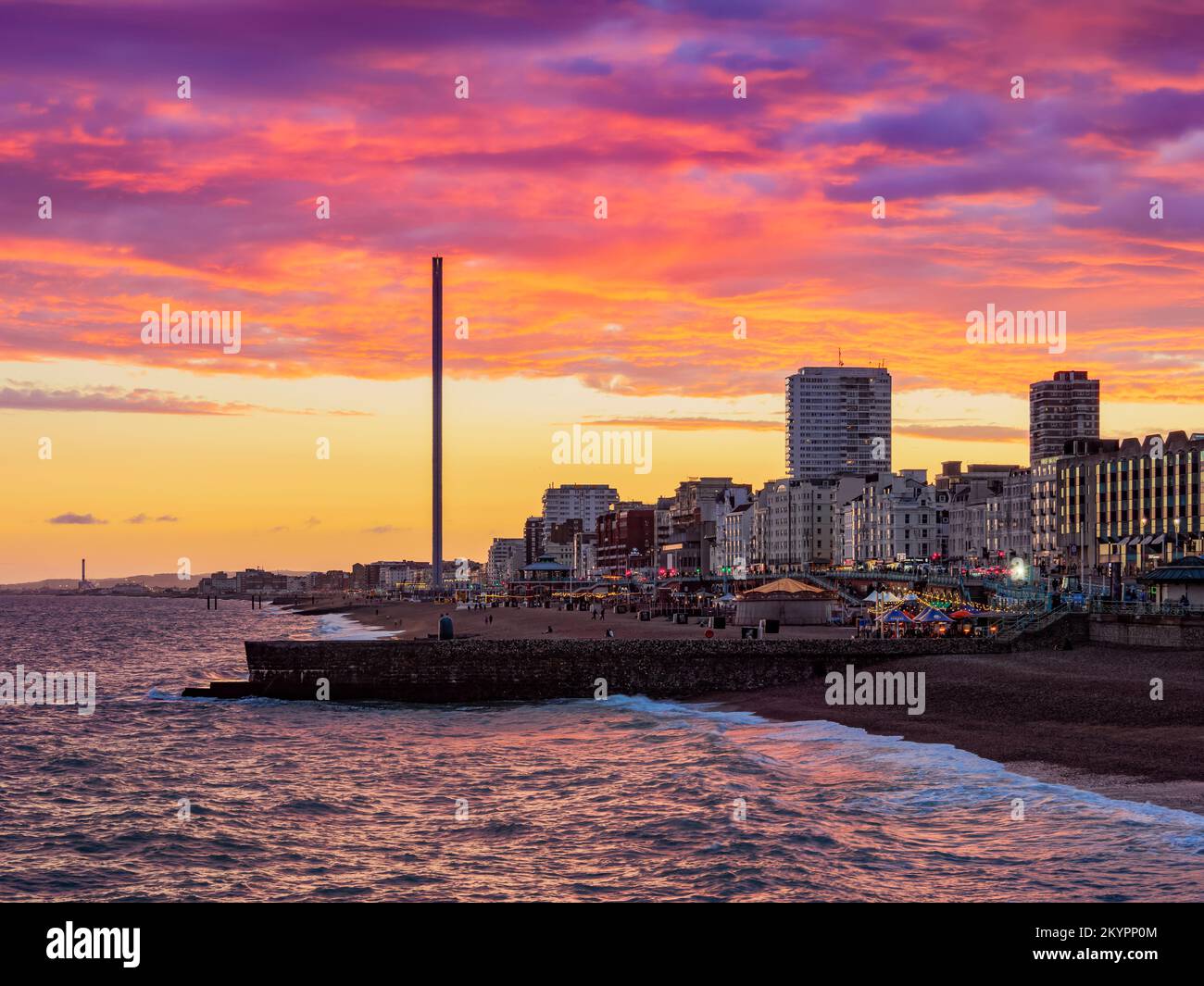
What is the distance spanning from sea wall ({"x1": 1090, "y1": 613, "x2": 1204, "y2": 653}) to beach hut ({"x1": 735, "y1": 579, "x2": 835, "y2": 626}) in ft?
99.8

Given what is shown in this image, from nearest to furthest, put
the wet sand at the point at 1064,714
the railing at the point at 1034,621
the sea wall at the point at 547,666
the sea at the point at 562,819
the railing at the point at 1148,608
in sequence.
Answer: the sea at the point at 562,819
the wet sand at the point at 1064,714
the sea wall at the point at 547,666
the railing at the point at 1148,608
the railing at the point at 1034,621

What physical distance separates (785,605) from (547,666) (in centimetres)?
4069

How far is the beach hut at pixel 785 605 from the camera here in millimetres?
103250

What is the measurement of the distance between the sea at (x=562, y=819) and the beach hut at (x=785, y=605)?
45736mm

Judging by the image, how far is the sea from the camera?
85.3ft

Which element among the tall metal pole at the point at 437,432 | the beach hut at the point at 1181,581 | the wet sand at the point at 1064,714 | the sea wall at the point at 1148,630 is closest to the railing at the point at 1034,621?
the sea wall at the point at 1148,630

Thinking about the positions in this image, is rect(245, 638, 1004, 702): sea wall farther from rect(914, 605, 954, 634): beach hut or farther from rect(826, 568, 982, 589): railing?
rect(826, 568, 982, 589): railing

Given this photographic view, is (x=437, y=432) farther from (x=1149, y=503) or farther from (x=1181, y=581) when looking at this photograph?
(x=1149, y=503)

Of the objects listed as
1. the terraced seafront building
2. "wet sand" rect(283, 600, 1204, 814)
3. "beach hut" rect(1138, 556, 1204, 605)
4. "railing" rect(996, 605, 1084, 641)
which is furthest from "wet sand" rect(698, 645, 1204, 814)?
the terraced seafront building

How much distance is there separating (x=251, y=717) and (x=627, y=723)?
66.0 ft

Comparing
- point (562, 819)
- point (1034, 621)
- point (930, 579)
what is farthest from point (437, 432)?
point (930, 579)

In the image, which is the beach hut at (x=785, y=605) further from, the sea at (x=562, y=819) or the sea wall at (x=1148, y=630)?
the sea at (x=562, y=819)
